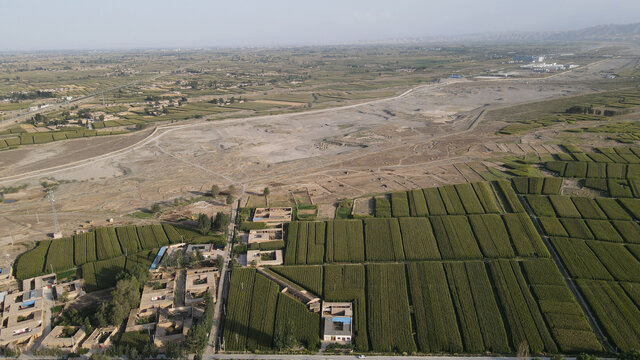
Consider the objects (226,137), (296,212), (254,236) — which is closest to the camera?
(254,236)

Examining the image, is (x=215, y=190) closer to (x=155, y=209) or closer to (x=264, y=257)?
(x=155, y=209)

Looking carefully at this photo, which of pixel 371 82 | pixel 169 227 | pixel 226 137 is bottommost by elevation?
pixel 169 227

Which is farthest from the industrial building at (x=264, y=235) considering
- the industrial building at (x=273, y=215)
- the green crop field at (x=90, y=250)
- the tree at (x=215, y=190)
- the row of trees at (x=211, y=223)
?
the tree at (x=215, y=190)

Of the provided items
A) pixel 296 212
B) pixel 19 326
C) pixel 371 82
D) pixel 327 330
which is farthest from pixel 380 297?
pixel 371 82

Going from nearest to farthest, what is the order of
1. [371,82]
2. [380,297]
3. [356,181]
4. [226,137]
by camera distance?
[380,297] < [356,181] < [226,137] < [371,82]

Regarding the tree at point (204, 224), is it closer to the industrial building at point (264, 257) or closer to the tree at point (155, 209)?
the industrial building at point (264, 257)

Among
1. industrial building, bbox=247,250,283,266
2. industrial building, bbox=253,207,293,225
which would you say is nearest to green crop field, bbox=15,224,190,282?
industrial building, bbox=247,250,283,266

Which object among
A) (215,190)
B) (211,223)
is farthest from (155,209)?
(211,223)

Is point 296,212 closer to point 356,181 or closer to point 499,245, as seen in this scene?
point 356,181

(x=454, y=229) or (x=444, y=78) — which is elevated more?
(x=444, y=78)
